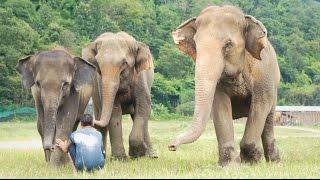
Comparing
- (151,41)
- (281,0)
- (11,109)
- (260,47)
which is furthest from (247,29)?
(281,0)

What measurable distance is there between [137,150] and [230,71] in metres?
3.49

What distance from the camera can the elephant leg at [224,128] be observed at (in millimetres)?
10539

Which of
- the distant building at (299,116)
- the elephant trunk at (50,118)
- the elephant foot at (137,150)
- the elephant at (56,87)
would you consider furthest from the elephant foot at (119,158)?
the distant building at (299,116)

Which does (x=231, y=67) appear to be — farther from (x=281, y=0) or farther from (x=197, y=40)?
(x=281, y=0)

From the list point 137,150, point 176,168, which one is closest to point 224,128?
point 176,168

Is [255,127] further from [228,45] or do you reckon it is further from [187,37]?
[187,37]

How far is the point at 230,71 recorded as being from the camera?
33.9 ft

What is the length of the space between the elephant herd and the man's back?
68cm

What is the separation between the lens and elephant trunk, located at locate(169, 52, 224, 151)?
30.7 ft

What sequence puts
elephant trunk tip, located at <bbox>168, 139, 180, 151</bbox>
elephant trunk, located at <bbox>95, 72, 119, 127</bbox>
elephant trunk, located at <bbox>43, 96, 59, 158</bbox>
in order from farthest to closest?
elephant trunk, located at <bbox>95, 72, 119, 127</bbox>
elephant trunk, located at <bbox>43, 96, 59, 158</bbox>
elephant trunk tip, located at <bbox>168, 139, 180, 151</bbox>

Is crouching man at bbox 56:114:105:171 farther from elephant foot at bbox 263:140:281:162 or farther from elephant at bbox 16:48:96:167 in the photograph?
elephant foot at bbox 263:140:281:162

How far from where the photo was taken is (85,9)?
280 feet

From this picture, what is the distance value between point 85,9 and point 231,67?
76098 millimetres

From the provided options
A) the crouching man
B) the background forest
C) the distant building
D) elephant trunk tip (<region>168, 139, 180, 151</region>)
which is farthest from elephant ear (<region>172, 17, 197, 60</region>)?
the background forest
